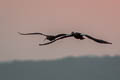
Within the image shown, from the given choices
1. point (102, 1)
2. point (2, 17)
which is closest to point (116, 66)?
point (102, 1)

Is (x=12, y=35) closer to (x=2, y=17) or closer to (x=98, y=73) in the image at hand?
(x=2, y=17)

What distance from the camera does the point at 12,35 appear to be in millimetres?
458

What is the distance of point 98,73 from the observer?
0.46 metres

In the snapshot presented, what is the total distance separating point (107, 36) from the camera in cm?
46

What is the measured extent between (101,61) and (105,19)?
82mm

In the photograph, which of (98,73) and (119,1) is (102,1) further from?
(98,73)

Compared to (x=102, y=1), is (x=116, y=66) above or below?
below

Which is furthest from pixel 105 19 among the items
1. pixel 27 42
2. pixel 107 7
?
pixel 27 42

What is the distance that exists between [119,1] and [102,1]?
3 cm

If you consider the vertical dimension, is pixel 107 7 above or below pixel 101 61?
above

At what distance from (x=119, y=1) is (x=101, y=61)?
4.8 inches

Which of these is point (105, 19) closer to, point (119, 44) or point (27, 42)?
point (119, 44)

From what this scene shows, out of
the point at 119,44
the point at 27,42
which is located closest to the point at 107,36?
the point at 119,44

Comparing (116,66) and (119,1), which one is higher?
(119,1)
